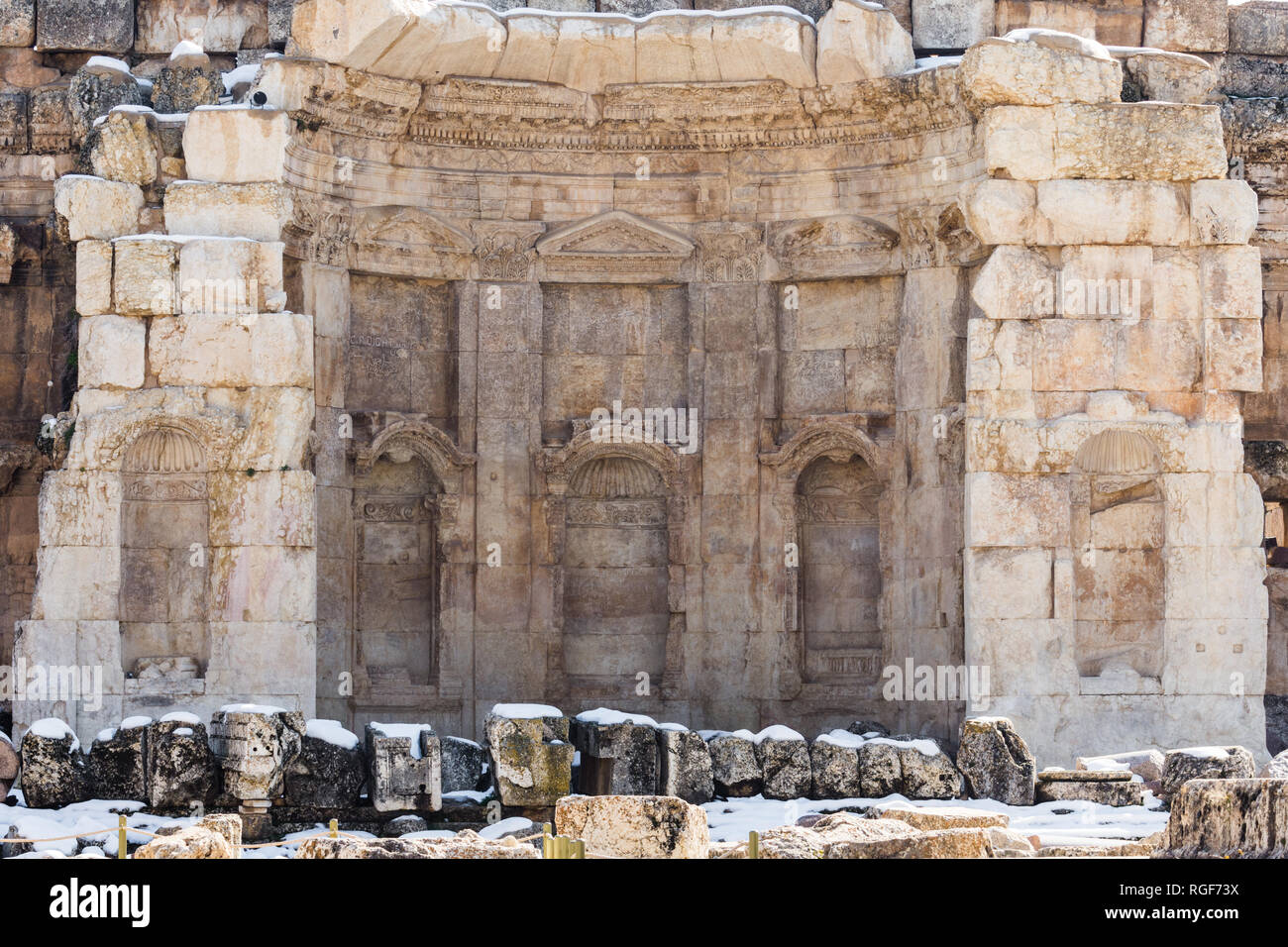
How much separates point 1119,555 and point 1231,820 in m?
7.54

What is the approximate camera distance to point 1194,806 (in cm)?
1277

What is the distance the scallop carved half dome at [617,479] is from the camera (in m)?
22.6

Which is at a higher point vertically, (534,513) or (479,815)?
(534,513)

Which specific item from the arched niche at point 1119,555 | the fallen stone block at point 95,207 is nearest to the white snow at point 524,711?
the arched niche at point 1119,555

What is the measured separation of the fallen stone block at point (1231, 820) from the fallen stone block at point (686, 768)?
5.83 meters

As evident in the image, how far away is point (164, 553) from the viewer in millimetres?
19703

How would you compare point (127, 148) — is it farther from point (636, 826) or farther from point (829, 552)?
point (636, 826)

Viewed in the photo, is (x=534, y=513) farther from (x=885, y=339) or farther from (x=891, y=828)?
(x=891, y=828)

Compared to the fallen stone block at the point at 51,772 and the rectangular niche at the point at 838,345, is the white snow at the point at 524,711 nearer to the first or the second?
the fallen stone block at the point at 51,772

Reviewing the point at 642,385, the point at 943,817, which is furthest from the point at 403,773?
the point at 642,385

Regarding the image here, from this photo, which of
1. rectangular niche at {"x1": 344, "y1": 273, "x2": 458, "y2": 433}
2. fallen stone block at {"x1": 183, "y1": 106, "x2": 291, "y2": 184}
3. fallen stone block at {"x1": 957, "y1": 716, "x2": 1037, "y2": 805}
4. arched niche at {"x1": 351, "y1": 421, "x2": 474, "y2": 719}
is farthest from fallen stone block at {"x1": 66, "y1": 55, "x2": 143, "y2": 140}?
fallen stone block at {"x1": 957, "y1": 716, "x2": 1037, "y2": 805}
